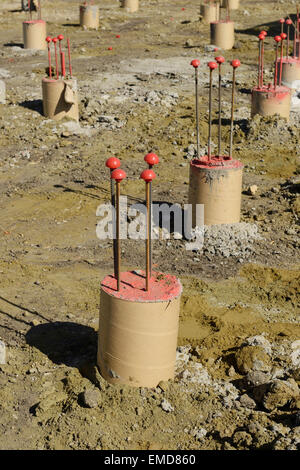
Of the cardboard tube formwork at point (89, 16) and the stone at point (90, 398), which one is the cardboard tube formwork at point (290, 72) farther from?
the stone at point (90, 398)

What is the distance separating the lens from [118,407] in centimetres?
623

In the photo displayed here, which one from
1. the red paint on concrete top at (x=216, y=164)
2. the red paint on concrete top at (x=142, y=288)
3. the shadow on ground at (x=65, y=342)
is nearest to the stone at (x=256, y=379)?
the red paint on concrete top at (x=142, y=288)

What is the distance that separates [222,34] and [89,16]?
5985mm

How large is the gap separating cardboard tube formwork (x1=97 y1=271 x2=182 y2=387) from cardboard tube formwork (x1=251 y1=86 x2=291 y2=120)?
28.7ft

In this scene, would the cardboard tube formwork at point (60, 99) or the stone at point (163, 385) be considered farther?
the cardboard tube formwork at point (60, 99)

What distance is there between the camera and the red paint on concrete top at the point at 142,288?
6.12 m

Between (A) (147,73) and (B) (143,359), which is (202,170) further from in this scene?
(A) (147,73)

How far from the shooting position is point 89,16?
83.9 ft

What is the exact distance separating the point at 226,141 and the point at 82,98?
4.06m

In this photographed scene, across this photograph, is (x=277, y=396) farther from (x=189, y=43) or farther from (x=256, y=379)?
(x=189, y=43)

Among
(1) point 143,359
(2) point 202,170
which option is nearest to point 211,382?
(1) point 143,359

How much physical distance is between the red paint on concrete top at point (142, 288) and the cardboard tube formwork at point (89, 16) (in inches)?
821

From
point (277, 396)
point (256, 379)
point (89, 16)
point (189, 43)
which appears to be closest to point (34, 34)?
point (89, 16)

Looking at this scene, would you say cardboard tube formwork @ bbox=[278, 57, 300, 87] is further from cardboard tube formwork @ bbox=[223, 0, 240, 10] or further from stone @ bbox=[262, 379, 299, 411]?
cardboard tube formwork @ bbox=[223, 0, 240, 10]
